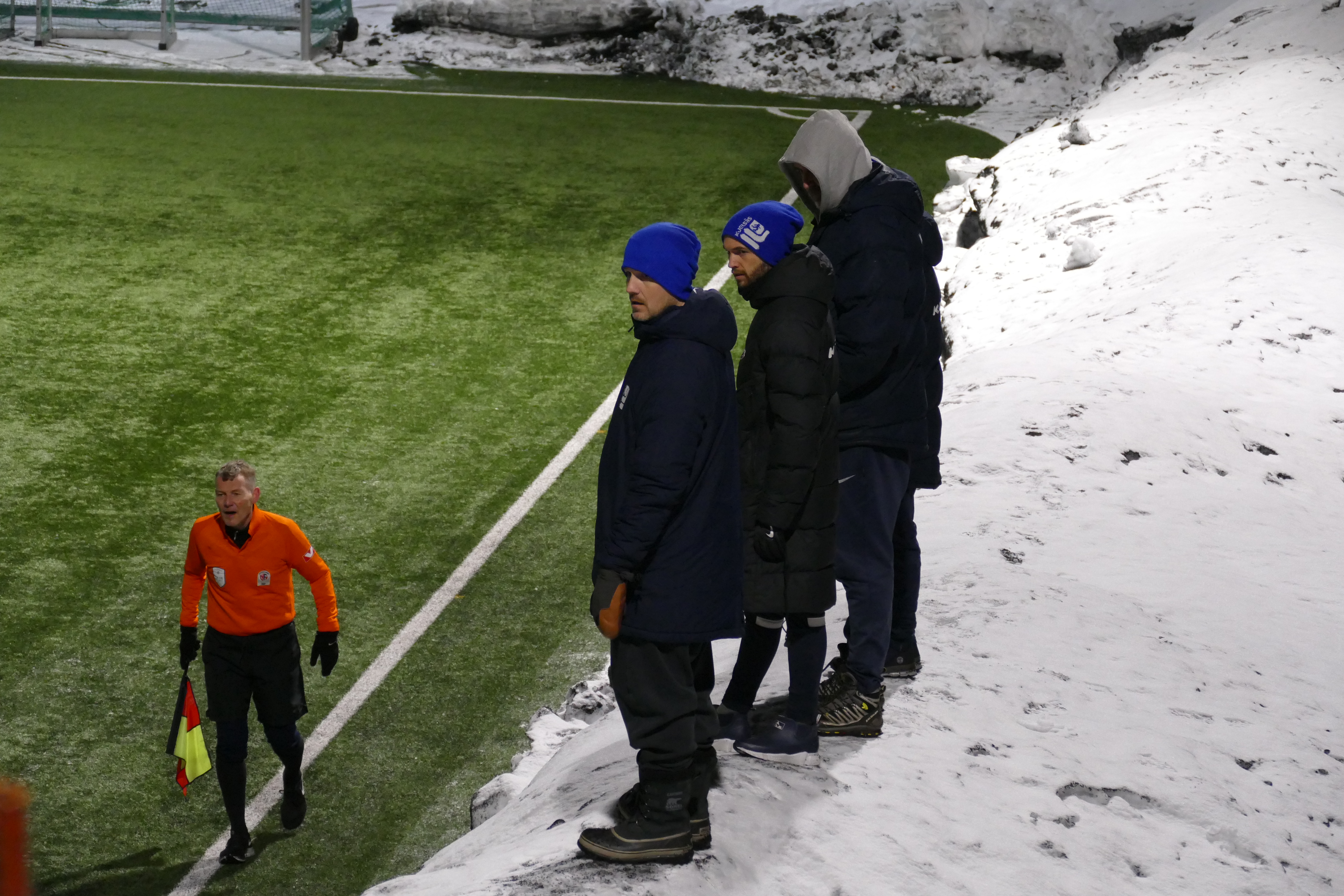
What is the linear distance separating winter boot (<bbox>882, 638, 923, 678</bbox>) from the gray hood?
1572 millimetres

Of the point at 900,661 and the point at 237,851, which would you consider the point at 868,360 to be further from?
the point at 237,851

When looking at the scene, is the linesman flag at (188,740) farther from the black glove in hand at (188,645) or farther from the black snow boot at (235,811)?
the black glove in hand at (188,645)

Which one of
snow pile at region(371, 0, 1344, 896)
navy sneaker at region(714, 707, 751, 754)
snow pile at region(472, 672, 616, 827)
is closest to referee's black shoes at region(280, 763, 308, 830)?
snow pile at region(472, 672, 616, 827)

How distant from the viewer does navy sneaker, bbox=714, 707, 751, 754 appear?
4.40m

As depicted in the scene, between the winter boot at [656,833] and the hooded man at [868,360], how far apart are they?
834mm

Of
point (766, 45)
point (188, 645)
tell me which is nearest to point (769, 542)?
point (188, 645)

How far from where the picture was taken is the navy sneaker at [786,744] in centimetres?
425

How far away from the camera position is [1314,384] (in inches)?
323

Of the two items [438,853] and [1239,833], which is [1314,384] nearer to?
[1239,833]

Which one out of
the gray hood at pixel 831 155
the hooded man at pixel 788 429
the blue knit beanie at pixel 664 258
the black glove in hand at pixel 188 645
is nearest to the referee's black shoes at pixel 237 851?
the black glove in hand at pixel 188 645

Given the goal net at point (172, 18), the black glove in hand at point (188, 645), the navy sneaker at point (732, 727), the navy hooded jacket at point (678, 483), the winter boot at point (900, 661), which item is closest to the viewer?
the navy hooded jacket at point (678, 483)

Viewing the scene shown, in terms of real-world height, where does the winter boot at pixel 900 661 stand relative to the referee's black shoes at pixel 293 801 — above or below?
above

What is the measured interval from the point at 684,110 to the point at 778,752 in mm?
16532

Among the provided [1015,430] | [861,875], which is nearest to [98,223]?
[1015,430]
